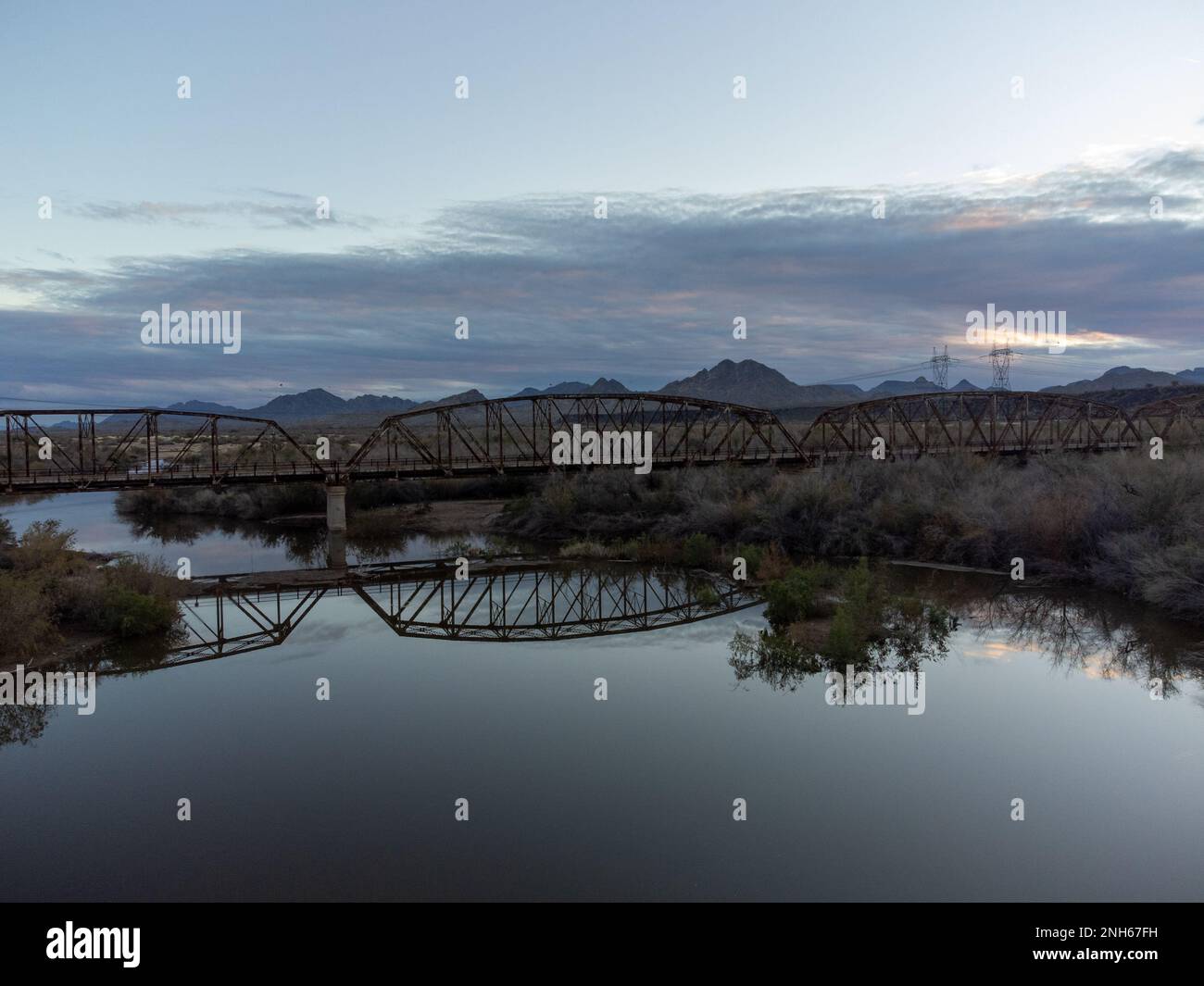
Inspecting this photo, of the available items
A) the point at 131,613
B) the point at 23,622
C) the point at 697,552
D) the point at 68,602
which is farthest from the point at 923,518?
the point at 23,622

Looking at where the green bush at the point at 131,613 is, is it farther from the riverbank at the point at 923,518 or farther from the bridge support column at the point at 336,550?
the riverbank at the point at 923,518

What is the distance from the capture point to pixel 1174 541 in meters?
23.4

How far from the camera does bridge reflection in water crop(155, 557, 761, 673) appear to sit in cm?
2173

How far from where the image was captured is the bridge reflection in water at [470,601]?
2173cm

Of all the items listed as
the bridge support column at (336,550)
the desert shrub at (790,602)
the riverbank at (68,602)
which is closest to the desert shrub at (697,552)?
the desert shrub at (790,602)

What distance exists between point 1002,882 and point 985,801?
2.10 metres

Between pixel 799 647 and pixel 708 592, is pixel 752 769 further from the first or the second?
pixel 708 592

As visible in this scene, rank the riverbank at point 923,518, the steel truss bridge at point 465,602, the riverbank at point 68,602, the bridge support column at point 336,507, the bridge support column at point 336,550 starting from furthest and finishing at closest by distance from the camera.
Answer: the bridge support column at point 336,507 < the bridge support column at point 336,550 < the riverbank at point 923,518 < the steel truss bridge at point 465,602 < the riverbank at point 68,602

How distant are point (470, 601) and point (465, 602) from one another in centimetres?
20

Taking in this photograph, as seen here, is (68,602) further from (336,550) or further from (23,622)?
(336,550)

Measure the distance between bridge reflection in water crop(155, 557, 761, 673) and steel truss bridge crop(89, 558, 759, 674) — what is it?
0.03 metres

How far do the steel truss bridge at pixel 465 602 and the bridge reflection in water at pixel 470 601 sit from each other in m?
0.03
